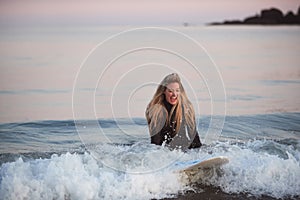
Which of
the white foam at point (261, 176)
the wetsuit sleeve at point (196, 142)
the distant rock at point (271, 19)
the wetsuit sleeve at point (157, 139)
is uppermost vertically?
the distant rock at point (271, 19)

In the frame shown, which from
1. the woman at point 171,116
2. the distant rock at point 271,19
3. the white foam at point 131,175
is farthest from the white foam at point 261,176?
the distant rock at point 271,19

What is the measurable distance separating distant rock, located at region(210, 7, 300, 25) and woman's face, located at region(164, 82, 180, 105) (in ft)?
10.9

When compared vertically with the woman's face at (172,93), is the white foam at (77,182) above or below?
below

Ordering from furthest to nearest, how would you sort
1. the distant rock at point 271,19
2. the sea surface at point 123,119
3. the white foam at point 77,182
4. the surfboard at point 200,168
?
the distant rock at point 271,19 → the surfboard at point 200,168 → the sea surface at point 123,119 → the white foam at point 77,182

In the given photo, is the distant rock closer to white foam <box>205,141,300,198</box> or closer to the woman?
the woman

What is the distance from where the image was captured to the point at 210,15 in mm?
7098

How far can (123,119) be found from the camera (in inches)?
182

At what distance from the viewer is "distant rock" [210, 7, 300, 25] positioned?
7453 millimetres

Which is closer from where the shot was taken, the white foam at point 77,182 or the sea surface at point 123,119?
the white foam at point 77,182

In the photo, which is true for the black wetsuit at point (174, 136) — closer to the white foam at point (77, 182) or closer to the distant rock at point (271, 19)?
the white foam at point (77, 182)

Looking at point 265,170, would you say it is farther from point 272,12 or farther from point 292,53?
point 292,53

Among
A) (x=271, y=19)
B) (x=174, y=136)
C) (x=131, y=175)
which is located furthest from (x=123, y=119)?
(x=271, y=19)

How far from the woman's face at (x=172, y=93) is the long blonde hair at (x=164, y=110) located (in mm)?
24

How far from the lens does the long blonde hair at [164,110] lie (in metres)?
4.32
